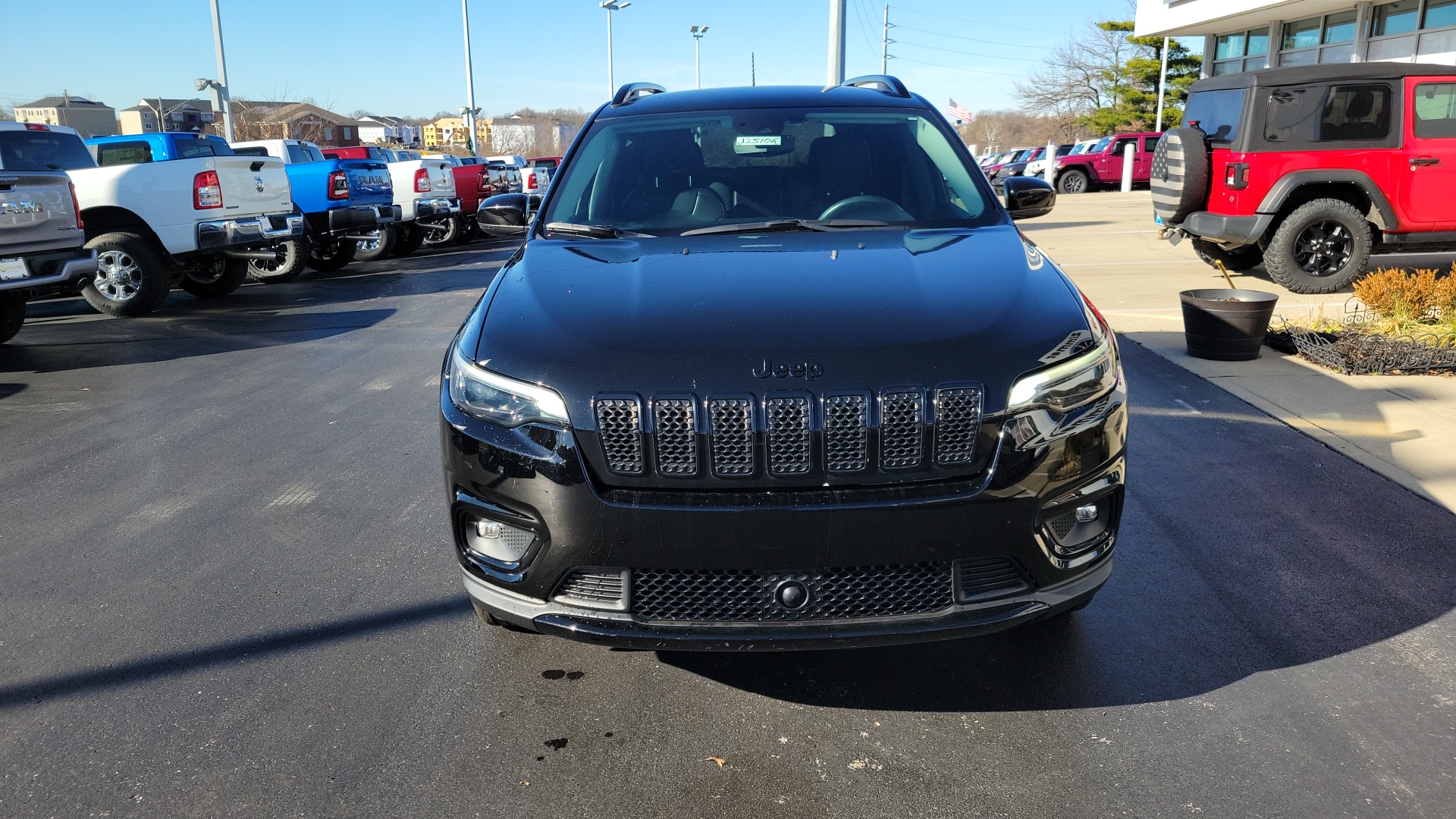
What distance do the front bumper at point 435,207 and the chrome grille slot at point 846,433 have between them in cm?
1540

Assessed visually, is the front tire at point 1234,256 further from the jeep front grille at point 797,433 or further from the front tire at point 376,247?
the front tire at point 376,247

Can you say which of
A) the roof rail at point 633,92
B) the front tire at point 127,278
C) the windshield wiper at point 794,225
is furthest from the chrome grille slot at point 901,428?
the front tire at point 127,278

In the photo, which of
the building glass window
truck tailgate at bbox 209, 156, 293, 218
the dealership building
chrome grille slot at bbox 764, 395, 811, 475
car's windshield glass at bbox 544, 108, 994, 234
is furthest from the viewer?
the building glass window

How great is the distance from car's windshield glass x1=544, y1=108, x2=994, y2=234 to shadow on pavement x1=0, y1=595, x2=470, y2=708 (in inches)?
59.4

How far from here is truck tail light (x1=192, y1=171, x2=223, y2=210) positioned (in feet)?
35.2

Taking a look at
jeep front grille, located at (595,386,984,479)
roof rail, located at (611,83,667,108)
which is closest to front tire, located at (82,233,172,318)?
roof rail, located at (611,83,667,108)

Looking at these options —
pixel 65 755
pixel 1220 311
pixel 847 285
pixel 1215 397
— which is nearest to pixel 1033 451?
pixel 847 285

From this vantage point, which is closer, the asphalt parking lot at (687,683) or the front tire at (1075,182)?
the asphalt parking lot at (687,683)

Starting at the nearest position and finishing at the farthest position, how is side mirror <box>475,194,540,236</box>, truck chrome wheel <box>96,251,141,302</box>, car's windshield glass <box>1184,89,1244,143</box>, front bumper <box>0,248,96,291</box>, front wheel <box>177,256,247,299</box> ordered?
side mirror <box>475,194,540,236</box> < front bumper <box>0,248,96,291</box> < car's windshield glass <box>1184,89,1244,143</box> < truck chrome wheel <box>96,251,141,302</box> < front wheel <box>177,256,247,299</box>

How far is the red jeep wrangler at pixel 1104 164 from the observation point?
31906 millimetres

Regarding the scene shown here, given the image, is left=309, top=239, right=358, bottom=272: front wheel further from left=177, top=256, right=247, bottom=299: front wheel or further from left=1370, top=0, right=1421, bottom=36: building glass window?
left=1370, top=0, right=1421, bottom=36: building glass window

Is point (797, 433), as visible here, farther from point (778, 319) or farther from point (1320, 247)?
point (1320, 247)

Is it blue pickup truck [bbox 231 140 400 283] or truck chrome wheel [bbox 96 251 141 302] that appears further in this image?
blue pickup truck [bbox 231 140 400 283]

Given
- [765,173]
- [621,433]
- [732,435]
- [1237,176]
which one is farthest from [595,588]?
[1237,176]
